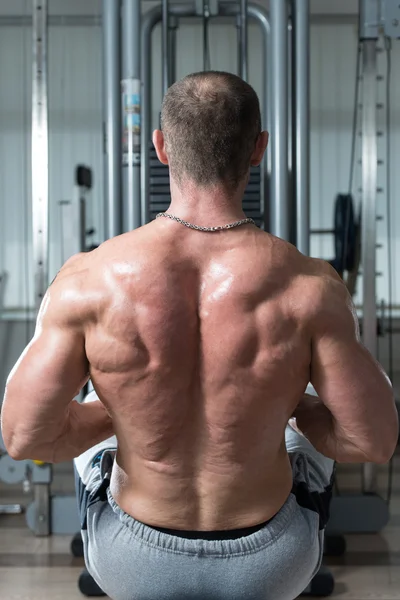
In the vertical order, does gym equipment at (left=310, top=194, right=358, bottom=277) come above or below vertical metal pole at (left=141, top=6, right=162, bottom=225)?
below

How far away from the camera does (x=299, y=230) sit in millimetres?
2988

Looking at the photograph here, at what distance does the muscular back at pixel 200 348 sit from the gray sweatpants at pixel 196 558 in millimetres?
78

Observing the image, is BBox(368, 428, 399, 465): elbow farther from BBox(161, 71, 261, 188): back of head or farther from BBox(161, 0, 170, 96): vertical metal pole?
BBox(161, 0, 170, 96): vertical metal pole

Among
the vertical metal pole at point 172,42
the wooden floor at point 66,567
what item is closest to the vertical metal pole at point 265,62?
the vertical metal pole at point 172,42

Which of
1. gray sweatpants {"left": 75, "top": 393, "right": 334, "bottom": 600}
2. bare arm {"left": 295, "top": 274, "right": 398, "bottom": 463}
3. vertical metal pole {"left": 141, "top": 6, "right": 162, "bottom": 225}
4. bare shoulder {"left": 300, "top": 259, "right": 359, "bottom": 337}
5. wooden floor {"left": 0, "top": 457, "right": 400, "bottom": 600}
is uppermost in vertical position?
vertical metal pole {"left": 141, "top": 6, "right": 162, "bottom": 225}

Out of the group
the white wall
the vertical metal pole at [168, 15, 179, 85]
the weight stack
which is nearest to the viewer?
the weight stack

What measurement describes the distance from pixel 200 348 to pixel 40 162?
210 cm

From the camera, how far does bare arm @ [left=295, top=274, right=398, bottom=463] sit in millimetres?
1119

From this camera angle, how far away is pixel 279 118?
115 inches

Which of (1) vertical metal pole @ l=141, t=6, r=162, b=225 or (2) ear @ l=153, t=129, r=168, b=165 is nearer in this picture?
(2) ear @ l=153, t=129, r=168, b=165

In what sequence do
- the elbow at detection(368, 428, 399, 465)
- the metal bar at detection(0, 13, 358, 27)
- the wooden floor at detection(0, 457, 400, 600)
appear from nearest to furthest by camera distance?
the elbow at detection(368, 428, 399, 465) < the wooden floor at detection(0, 457, 400, 600) < the metal bar at detection(0, 13, 358, 27)

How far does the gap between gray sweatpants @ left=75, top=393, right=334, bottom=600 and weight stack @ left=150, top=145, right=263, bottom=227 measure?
176 cm

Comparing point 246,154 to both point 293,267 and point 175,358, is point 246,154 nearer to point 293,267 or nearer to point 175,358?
point 293,267

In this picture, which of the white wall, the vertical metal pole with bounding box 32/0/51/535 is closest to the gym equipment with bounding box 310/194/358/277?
the vertical metal pole with bounding box 32/0/51/535
